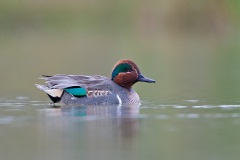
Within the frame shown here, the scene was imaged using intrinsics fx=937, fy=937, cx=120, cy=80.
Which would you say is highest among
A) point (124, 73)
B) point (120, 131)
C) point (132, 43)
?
point (132, 43)

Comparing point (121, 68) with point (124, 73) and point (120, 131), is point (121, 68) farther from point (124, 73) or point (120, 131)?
point (120, 131)

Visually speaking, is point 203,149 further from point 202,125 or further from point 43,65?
point 43,65

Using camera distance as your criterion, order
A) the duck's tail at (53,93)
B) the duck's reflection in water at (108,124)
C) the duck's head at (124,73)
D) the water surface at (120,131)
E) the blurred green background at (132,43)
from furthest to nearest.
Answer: the blurred green background at (132,43)
the duck's head at (124,73)
the duck's tail at (53,93)
the duck's reflection in water at (108,124)
the water surface at (120,131)

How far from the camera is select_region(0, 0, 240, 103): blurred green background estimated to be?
733 inches

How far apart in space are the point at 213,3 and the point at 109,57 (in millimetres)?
10364

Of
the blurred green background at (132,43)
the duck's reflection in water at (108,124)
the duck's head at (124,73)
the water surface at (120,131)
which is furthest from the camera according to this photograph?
the blurred green background at (132,43)

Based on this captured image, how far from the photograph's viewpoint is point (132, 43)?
31.5 metres

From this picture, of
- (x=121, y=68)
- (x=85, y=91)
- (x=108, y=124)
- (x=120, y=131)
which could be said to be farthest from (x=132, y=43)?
(x=120, y=131)

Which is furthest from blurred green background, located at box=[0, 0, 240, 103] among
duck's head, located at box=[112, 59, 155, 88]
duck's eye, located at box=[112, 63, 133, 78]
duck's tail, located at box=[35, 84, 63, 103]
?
duck's tail, located at box=[35, 84, 63, 103]

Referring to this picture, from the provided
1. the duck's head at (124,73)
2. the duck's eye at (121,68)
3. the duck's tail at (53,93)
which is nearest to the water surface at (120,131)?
the duck's tail at (53,93)

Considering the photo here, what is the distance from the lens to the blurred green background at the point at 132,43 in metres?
18.6

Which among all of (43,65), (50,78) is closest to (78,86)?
(50,78)

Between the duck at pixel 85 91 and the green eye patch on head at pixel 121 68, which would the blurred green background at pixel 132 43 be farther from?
the duck at pixel 85 91

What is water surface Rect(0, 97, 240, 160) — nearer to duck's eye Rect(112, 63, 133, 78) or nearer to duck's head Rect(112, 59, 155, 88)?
duck's head Rect(112, 59, 155, 88)
